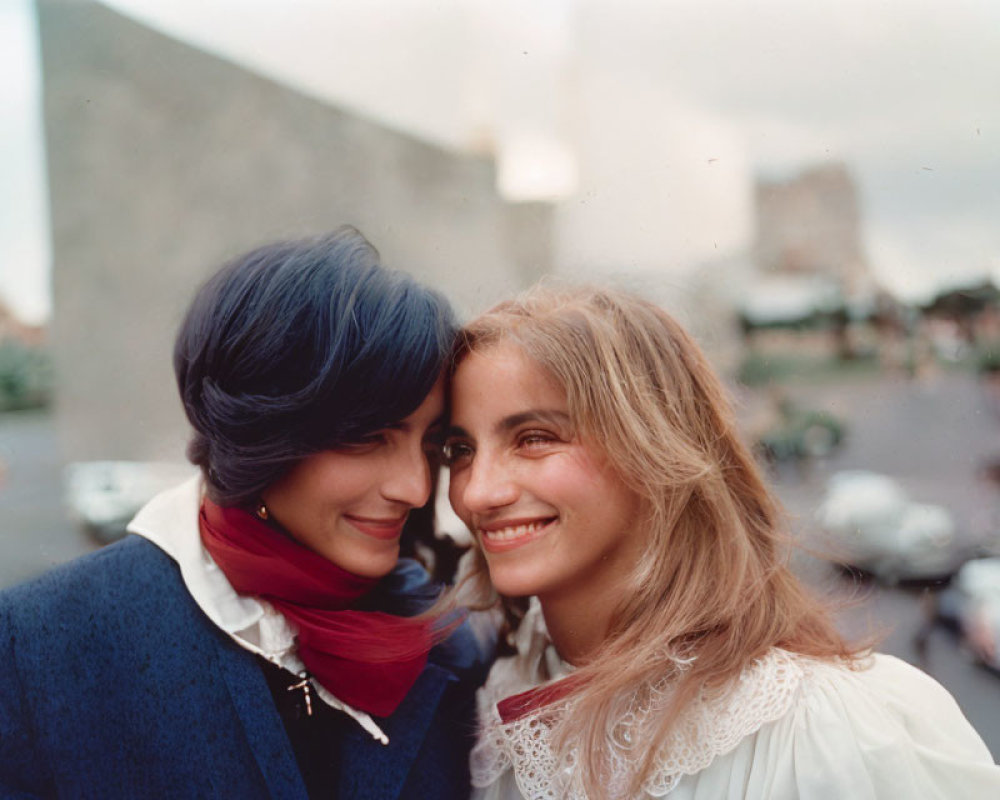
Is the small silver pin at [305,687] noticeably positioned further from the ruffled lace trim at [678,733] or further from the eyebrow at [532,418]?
the eyebrow at [532,418]

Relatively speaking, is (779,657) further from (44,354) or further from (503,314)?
(44,354)

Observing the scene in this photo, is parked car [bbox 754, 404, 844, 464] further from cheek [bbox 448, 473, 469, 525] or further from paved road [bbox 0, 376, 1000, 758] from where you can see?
cheek [bbox 448, 473, 469, 525]

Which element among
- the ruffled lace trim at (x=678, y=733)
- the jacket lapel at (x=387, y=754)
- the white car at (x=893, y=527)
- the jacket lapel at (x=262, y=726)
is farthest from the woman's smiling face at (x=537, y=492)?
the white car at (x=893, y=527)

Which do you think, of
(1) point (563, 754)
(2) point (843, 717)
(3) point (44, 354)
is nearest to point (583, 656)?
(1) point (563, 754)

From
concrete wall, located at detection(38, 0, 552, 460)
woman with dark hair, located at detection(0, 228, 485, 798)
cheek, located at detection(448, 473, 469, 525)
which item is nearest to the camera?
woman with dark hair, located at detection(0, 228, 485, 798)

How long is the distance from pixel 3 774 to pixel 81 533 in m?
1.54

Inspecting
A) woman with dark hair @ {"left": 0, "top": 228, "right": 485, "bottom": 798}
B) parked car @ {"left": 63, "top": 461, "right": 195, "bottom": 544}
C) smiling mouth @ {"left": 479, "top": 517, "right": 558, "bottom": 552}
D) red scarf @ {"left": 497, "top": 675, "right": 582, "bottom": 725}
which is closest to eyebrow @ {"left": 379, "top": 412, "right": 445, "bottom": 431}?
woman with dark hair @ {"left": 0, "top": 228, "right": 485, "bottom": 798}

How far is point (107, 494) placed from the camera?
136 inches

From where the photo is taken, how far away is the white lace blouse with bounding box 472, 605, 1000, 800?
4.37 feet

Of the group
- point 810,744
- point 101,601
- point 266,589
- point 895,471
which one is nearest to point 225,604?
point 266,589

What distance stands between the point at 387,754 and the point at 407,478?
54cm

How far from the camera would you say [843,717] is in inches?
54.4

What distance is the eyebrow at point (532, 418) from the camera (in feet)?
5.13

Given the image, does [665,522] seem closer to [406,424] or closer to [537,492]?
[537,492]
